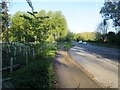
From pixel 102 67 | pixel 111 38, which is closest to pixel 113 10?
pixel 111 38

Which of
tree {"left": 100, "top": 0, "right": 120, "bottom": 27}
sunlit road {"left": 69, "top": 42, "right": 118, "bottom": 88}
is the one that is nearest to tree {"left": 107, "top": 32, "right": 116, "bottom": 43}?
tree {"left": 100, "top": 0, "right": 120, "bottom": 27}

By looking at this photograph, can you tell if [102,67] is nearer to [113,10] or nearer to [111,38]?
[113,10]

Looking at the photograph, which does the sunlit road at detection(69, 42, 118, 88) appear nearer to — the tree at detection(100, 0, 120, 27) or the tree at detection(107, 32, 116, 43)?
the tree at detection(100, 0, 120, 27)

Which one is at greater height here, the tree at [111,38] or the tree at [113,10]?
the tree at [113,10]

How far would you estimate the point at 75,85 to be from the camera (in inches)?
520

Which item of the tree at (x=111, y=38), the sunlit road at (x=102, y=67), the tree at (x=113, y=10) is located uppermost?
the tree at (x=113, y=10)

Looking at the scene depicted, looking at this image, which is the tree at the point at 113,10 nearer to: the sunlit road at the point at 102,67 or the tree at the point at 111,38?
the tree at the point at 111,38

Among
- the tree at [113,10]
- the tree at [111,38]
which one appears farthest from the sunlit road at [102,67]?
the tree at [111,38]

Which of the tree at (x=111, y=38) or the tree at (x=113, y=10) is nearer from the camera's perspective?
the tree at (x=113, y=10)

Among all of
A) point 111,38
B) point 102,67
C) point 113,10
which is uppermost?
point 113,10

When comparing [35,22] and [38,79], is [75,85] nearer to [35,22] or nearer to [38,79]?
[38,79]

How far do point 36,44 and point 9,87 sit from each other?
14581 mm

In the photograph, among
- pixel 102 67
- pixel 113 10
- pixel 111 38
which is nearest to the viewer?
pixel 102 67

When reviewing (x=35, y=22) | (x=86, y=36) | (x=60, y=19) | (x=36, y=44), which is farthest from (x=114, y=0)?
(x=86, y=36)
